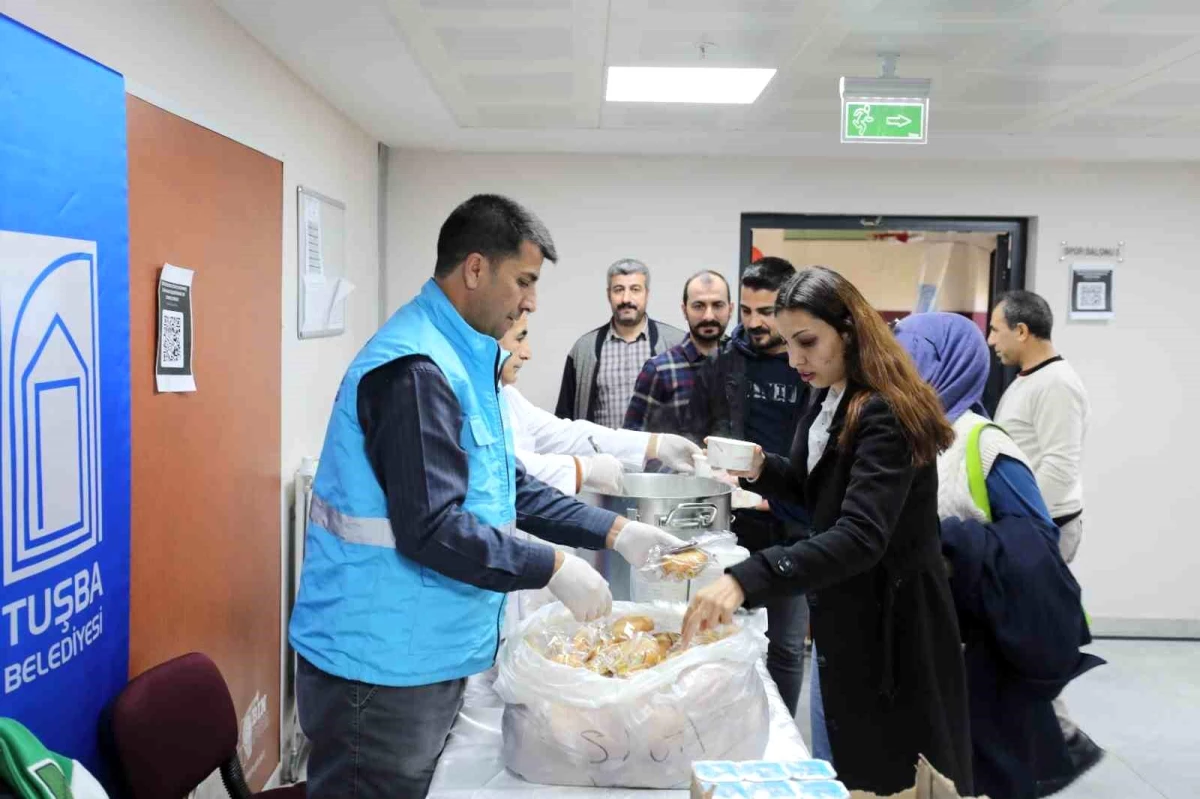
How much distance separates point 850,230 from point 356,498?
3794mm

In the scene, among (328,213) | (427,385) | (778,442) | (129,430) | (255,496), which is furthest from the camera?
(328,213)

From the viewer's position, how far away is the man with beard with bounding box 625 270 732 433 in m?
3.22

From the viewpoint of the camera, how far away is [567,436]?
2.85 metres

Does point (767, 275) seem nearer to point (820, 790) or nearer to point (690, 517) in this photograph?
point (690, 517)

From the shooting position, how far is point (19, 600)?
1.46 m

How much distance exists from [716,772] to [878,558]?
2.50ft

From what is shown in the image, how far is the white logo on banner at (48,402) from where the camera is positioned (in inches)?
56.1

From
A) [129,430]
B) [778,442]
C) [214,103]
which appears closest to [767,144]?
[778,442]

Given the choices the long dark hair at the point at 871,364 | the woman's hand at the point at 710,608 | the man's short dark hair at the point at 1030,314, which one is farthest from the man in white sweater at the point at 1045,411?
the woman's hand at the point at 710,608

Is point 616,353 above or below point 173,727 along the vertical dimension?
above

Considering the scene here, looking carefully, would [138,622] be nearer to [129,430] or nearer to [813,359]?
[129,430]

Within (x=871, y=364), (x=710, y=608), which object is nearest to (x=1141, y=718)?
(x=871, y=364)

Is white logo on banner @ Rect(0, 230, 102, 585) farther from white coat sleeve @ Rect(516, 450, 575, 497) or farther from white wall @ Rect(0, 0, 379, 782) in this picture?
white coat sleeve @ Rect(516, 450, 575, 497)

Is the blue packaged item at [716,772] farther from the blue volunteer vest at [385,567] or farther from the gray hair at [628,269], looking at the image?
the gray hair at [628,269]
